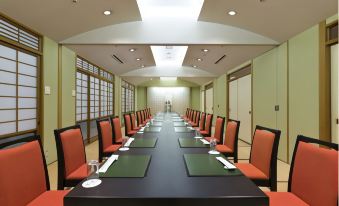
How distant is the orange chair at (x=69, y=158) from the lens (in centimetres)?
188

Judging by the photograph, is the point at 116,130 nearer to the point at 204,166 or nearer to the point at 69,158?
the point at 69,158

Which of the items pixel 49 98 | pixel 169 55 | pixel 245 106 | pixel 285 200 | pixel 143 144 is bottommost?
pixel 285 200

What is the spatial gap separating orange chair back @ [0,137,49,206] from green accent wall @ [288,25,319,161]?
346 centimetres

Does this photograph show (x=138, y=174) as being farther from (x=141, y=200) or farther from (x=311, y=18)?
(x=311, y=18)

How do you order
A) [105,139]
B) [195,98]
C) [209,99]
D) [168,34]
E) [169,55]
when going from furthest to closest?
1. [195,98]
2. [209,99]
3. [169,55]
4. [168,34]
5. [105,139]

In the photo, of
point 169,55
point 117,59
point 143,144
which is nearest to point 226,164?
point 143,144

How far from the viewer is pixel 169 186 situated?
1.13 metres

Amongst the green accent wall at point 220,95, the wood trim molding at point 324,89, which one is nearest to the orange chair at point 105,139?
the wood trim molding at point 324,89

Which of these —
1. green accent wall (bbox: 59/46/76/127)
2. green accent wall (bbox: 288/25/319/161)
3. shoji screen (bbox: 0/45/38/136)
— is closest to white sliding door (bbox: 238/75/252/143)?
green accent wall (bbox: 288/25/319/161)

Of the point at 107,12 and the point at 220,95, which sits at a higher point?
the point at 107,12

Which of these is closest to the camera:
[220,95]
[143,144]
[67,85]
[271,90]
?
[143,144]

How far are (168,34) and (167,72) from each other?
189 inches

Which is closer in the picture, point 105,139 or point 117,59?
point 105,139

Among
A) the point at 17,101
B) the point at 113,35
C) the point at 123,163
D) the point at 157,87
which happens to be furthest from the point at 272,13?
the point at 157,87
